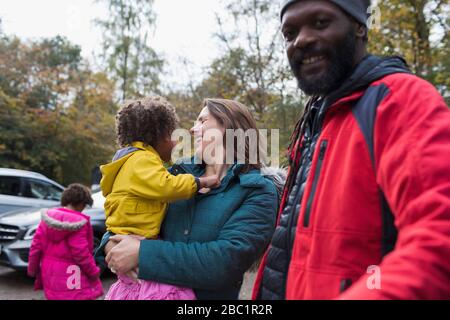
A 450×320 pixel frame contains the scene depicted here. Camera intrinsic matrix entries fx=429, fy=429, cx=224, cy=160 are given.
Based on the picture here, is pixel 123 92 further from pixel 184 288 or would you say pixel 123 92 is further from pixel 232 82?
pixel 184 288

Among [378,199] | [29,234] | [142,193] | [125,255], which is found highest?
[378,199]

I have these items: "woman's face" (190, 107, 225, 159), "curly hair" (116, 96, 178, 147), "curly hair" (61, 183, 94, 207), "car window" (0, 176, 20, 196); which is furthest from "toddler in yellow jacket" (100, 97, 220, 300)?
"car window" (0, 176, 20, 196)

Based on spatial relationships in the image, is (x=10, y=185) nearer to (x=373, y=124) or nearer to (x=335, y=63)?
(x=335, y=63)

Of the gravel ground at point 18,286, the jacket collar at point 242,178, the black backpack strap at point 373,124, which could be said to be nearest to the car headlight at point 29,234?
the gravel ground at point 18,286

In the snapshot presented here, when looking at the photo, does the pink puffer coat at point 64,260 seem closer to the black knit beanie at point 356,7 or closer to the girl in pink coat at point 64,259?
the girl in pink coat at point 64,259

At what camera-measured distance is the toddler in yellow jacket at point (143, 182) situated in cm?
197

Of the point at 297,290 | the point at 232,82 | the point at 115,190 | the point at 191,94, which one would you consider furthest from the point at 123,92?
the point at 297,290

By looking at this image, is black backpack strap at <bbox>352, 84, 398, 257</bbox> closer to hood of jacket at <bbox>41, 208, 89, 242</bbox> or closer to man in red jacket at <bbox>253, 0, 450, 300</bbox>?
man in red jacket at <bbox>253, 0, 450, 300</bbox>

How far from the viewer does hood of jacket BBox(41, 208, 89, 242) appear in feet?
13.7

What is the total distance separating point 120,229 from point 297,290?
120cm

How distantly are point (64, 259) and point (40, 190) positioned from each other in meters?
5.09

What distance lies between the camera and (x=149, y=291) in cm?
184

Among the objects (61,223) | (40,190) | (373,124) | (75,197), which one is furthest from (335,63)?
(40,190)

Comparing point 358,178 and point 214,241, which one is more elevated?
point 358,178
